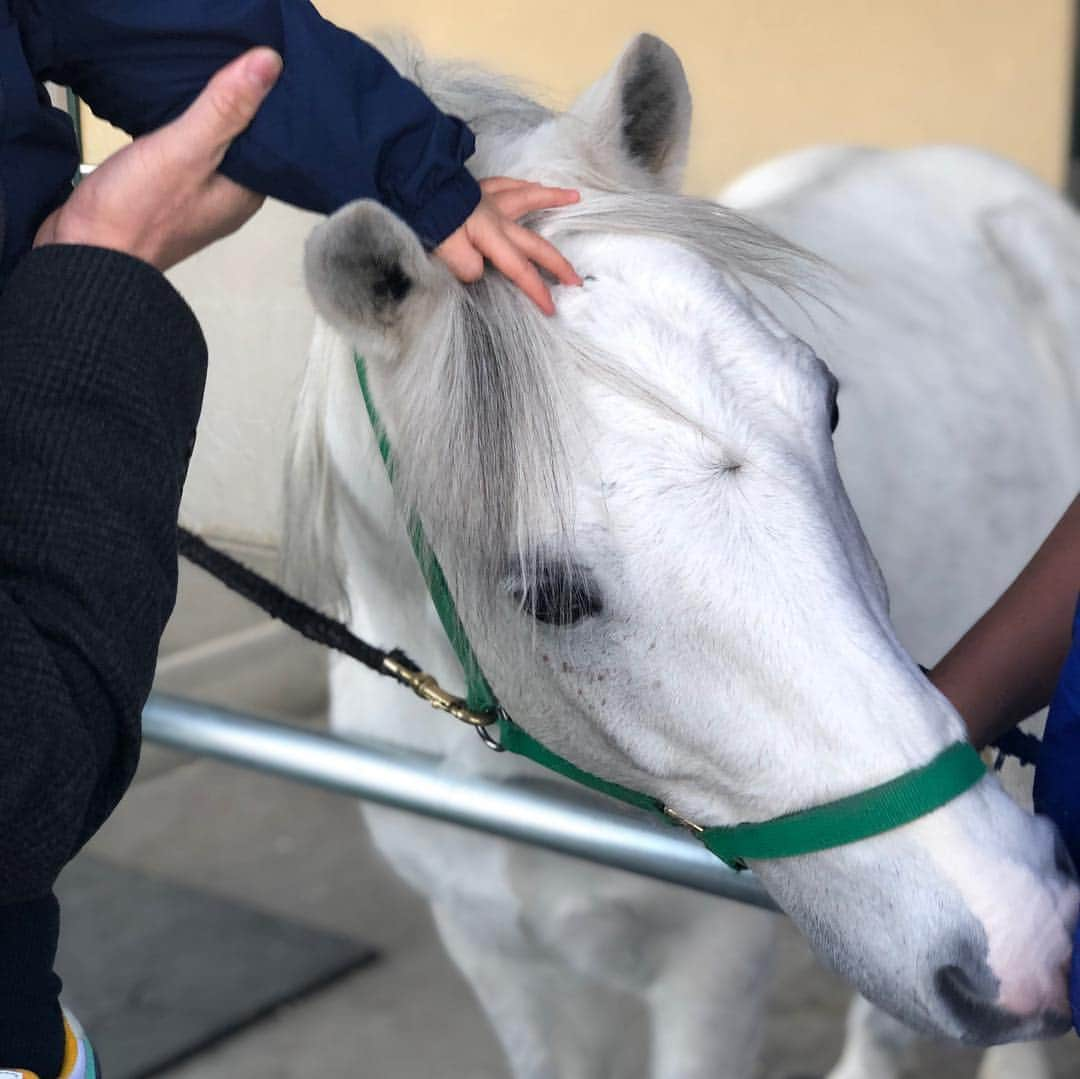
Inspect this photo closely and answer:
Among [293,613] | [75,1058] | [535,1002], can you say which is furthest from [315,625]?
[535,1002]

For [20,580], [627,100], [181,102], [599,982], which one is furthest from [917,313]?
[20,580]

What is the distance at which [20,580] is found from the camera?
0.56m

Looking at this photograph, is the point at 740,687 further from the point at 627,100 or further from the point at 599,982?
the point at 599,982

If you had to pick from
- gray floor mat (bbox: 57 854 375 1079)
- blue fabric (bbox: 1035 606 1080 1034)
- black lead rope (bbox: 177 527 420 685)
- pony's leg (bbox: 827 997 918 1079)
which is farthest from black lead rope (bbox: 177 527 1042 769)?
gray floor mat (bbox: 57 854 375 1079)

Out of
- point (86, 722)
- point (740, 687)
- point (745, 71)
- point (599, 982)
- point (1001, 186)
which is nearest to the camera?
point (86, 722)

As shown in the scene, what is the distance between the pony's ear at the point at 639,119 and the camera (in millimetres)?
1005

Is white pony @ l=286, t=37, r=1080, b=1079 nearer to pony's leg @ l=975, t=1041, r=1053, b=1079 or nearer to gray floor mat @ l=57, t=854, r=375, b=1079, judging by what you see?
pony's leg @ l=975, t=1041, r=1053, b=1079

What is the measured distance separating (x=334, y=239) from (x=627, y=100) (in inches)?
13.8

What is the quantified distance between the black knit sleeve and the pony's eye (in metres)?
0.26

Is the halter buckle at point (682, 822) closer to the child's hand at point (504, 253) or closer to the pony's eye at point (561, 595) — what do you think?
the pony's eye at point (561, 595)

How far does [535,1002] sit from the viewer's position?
159 cm

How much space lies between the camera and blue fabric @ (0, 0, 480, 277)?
74 centimetres

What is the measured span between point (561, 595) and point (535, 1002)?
91 cm

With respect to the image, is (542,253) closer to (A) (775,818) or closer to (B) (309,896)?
(A) (775,818)
